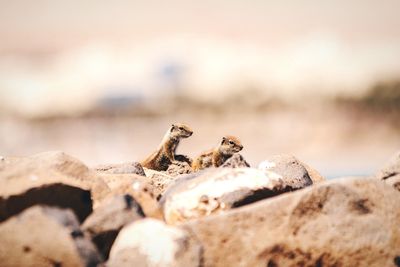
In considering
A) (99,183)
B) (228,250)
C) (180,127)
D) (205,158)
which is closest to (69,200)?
(99,183)

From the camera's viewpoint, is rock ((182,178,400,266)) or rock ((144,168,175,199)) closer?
rock ((182,178,400,266))

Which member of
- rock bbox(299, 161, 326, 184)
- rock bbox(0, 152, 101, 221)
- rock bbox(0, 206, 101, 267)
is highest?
rock bbox(0, 152, 101, 221)

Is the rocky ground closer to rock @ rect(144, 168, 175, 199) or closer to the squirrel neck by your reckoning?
rock @ rect(144, 168, 175, 199)

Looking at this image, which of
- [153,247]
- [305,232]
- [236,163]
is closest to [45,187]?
[153,247]

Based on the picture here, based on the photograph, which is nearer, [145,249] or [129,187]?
[145,249]

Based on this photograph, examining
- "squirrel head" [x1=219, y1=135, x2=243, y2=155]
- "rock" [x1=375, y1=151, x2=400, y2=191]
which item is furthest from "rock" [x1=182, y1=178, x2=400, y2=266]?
"squirrel head" [x1=219, y1=135, x2=243, y2=155]

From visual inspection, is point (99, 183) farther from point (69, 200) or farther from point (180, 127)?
point (180, 127)
